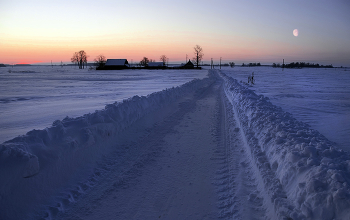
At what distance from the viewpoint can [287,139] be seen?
4434 mm

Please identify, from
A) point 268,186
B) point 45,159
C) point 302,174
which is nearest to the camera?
point 302,174

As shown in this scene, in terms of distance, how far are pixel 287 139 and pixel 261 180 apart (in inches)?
50.9

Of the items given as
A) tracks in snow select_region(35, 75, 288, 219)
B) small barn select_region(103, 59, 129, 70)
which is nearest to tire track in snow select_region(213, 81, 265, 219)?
tracks in snow select_region(35, 75, 288, 219)

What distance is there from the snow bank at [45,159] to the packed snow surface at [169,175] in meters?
0.01

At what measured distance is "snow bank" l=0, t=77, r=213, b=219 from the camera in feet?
9.84

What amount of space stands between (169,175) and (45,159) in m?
2.16

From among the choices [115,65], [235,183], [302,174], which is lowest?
[235,183]

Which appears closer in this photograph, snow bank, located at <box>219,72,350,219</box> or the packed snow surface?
snow bank, located at <box>219,72,350,219</box>

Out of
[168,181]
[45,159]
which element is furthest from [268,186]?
[45,159]

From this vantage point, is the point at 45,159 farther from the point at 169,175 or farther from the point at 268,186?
the point at 268,186

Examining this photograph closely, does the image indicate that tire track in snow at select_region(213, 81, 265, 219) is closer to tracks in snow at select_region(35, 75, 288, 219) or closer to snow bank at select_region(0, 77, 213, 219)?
tracks in snow at select_region(35, 75, 288, 219)

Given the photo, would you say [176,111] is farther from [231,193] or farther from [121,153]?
[231,193]

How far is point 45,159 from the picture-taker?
363 cm

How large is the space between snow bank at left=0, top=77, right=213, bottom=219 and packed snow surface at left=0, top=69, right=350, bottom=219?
0.01 metres
